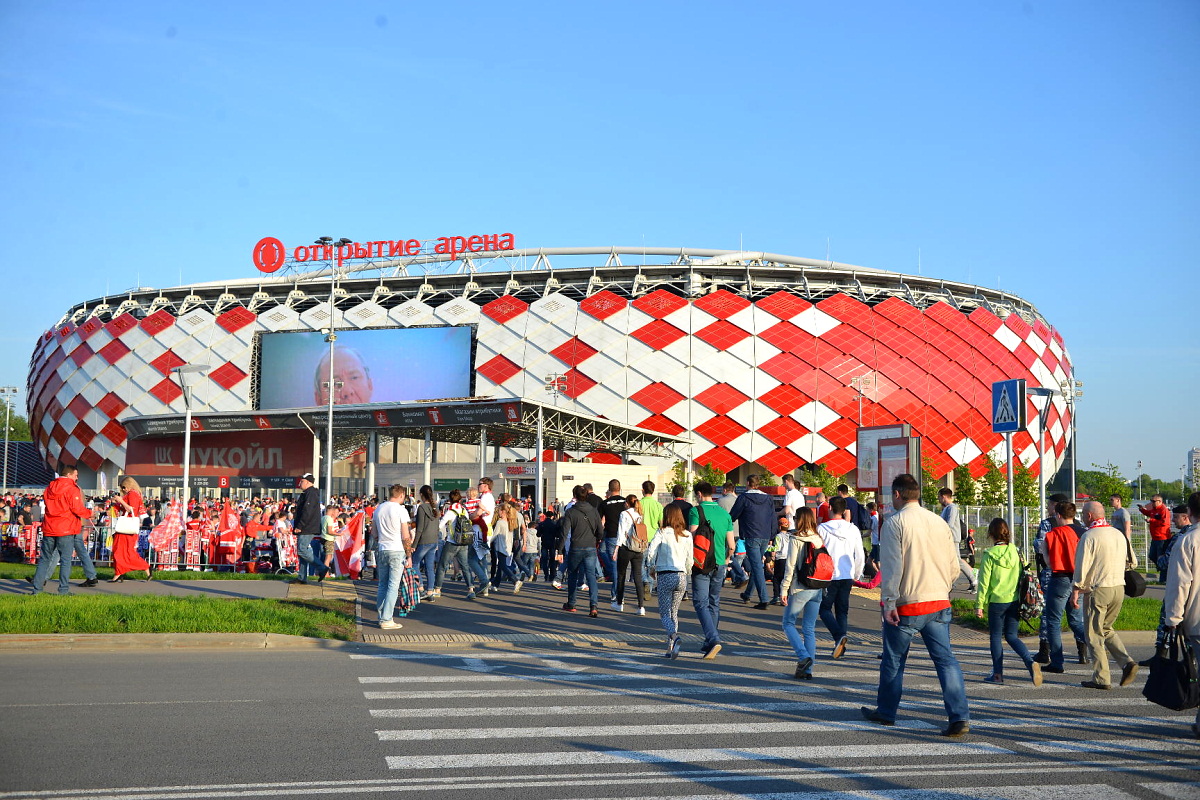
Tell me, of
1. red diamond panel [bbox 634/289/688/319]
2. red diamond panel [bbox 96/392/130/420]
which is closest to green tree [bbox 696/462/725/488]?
red diamond panel [bbox 634/289/688/319]

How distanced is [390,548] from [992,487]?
54.4 meters

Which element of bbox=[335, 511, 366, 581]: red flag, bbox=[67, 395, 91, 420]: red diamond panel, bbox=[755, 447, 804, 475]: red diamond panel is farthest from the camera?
bbox=[67, 395, 91, 420]: red diamond panel

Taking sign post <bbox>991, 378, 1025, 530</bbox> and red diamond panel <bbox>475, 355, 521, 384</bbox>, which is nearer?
sign post <bbox>991, 378, 1025, 530</bbox>

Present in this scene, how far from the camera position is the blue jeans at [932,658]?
268 inches

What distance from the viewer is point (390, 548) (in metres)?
12.8

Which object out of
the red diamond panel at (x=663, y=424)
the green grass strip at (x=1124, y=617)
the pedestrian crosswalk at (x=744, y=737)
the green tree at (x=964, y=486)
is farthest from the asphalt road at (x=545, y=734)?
the green tree at (x=964, y=486)

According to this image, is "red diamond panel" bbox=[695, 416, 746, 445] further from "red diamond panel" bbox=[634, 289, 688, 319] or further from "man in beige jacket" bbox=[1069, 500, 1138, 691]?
"man in beige jacket" bbox=[1069, 500, 1138, 691]

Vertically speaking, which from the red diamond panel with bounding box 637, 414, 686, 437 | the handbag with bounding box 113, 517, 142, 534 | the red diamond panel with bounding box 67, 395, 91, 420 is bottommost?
the handbag with bounding box 113, 517, 142, 534

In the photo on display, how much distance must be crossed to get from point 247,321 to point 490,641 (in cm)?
6180

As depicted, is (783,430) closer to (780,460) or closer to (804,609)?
(780,460)

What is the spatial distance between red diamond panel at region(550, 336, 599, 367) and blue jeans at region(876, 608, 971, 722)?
5543 cm

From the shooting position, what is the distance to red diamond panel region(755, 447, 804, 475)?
2379 inches

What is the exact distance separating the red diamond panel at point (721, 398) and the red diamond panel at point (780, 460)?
3450mm

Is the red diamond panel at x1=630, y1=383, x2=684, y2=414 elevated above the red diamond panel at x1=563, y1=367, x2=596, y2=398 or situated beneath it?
situated beneath
